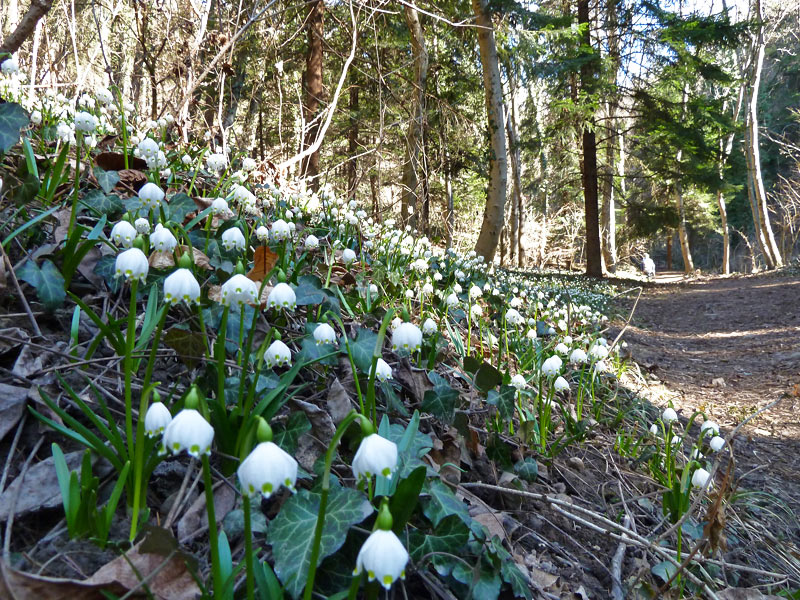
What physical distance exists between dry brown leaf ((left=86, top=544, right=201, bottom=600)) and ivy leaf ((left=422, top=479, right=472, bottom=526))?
0.56m

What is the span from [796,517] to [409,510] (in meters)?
2.68

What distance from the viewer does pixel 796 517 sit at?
8.77ft

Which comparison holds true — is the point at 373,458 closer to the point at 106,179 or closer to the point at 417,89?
the point at 106,179

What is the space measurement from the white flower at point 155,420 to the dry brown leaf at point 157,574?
21 cm

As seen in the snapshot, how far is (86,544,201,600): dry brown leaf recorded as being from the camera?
911mm

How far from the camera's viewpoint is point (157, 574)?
0.92 meters

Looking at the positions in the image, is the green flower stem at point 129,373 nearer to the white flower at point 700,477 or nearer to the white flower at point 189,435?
the white flower at point 189,435

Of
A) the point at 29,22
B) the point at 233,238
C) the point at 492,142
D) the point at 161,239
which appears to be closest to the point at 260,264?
the point at 233,238

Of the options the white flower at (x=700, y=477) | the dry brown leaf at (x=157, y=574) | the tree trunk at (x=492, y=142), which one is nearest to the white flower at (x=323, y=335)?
the dry brown leaf at (x=157, y=574)

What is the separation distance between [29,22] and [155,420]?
2456 mm

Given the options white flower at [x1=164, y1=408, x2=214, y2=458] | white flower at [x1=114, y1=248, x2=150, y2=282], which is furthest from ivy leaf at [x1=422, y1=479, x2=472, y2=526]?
white flower at [x1=114, y1=248, x2=150, y2=282]

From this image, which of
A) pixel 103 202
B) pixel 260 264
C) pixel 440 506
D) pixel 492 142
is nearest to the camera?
pixel 440 506

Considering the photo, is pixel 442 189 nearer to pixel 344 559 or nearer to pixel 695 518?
pixel 695 518

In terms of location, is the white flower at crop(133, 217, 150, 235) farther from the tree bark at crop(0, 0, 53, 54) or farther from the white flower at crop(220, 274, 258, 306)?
the tree bark at crop(0, 0, 53, 54)
